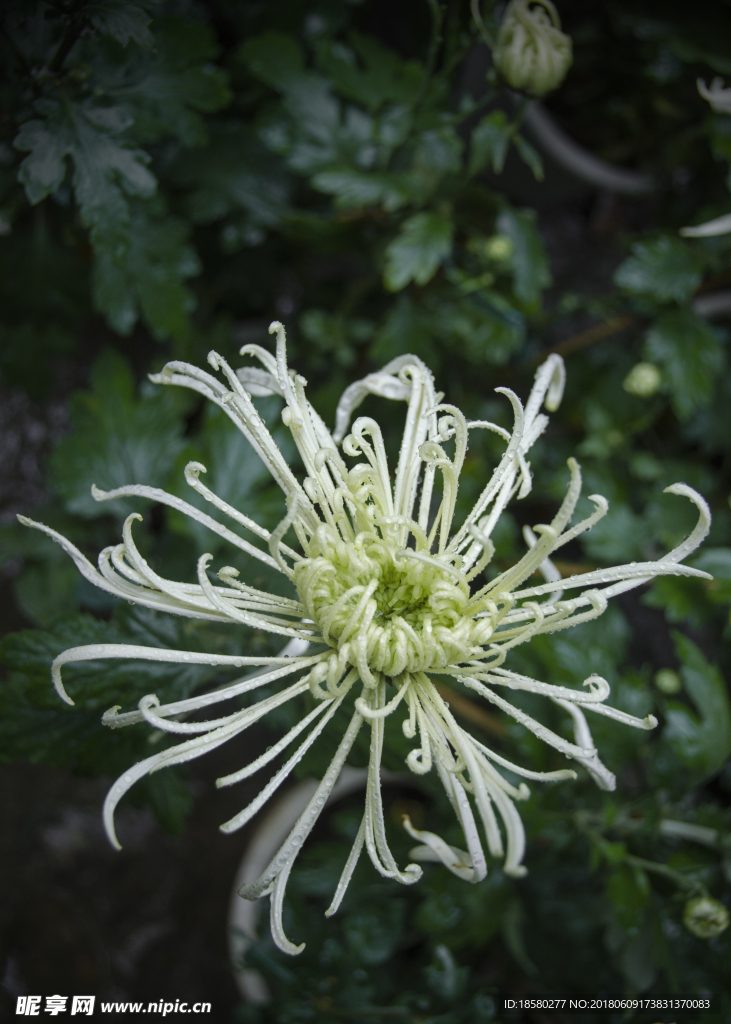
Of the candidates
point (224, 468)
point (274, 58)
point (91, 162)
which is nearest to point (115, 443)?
point (224, 468)

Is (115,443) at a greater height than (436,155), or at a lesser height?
lesser

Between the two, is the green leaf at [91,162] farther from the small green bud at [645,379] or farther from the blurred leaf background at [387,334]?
the small green bud at [645,379]

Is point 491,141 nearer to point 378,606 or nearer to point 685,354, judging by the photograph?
point 685,354

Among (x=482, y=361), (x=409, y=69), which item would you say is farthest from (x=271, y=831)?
(x=409, y=69)

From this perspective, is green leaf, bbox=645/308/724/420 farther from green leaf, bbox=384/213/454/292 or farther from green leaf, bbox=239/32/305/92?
green leaf, bbox=239/32/305/92

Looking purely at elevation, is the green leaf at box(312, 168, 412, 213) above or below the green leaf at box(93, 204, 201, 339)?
above

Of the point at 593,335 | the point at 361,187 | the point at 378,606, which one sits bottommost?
Result: the point at 593,335

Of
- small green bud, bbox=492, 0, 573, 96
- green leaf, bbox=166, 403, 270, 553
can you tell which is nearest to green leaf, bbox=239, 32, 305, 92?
small green bud, bbox=492, 0, 573, 96

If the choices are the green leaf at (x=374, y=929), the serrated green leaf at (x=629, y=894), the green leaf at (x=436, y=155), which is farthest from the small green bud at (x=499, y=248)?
the green leaf at (x=374, y=929)
